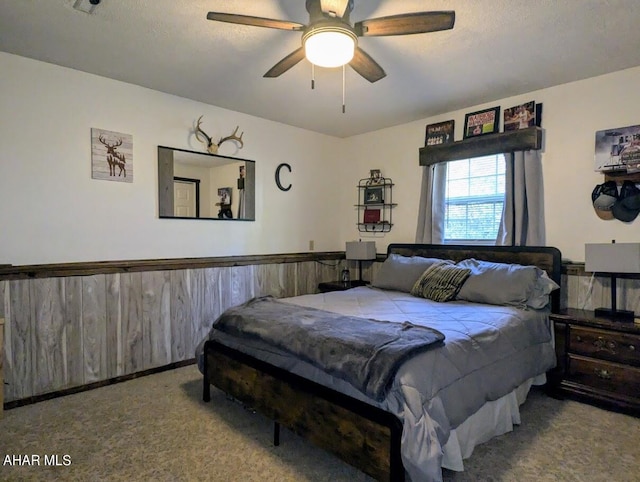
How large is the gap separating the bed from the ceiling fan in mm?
1508

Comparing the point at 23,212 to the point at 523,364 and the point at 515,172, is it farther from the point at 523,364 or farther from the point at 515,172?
the point at 515,172

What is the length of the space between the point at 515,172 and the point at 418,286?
1345 millimetres

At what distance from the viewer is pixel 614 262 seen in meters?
2.72

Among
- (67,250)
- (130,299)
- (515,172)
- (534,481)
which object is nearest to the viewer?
(534,481)

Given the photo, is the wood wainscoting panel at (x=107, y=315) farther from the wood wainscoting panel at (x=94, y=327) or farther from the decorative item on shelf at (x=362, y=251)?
the decorative item on shelf at (x=362, y=251)

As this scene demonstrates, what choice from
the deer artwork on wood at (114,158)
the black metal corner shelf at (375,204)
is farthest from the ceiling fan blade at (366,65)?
the black metal corner shelf at (375,204)

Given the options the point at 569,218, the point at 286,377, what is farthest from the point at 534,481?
the point at 569,218

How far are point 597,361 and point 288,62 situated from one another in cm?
287

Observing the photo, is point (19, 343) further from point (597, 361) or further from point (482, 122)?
point (482, 122)

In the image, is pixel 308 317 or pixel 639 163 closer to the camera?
pixel 308 317

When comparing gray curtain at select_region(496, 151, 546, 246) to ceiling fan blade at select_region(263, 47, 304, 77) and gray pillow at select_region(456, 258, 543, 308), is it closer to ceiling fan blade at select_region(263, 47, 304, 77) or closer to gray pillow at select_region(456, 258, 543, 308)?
gray pillow at select_region(456, 258, 543, 308)

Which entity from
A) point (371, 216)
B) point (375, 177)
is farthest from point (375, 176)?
point (371, 216)

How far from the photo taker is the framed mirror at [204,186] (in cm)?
349

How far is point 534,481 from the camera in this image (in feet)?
6.18
